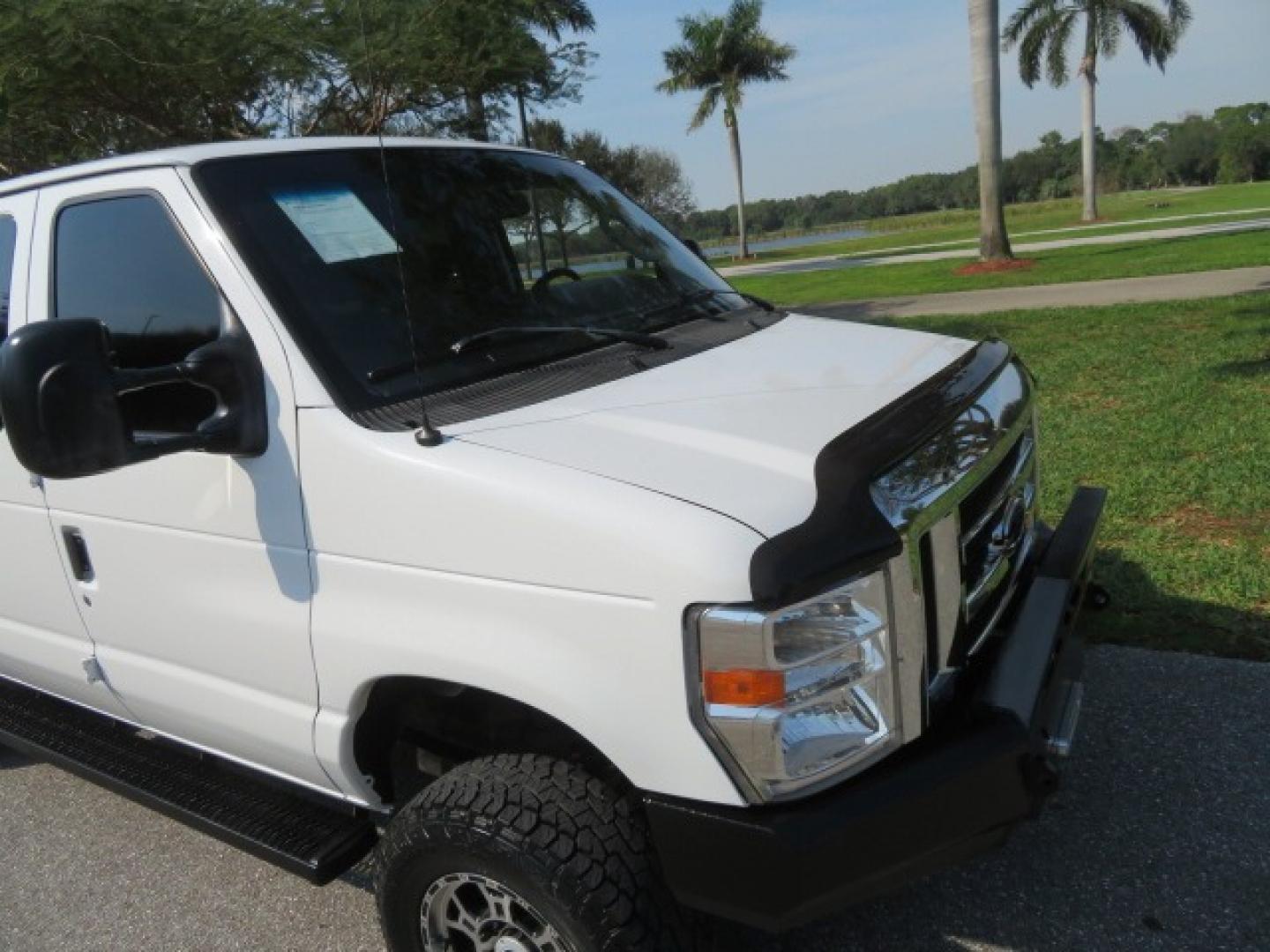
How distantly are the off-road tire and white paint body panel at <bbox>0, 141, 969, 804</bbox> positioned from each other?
184 millimetres

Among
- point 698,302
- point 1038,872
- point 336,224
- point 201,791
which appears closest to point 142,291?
point 336,224

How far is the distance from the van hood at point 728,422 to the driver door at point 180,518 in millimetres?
577

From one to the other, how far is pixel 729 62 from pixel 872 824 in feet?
141

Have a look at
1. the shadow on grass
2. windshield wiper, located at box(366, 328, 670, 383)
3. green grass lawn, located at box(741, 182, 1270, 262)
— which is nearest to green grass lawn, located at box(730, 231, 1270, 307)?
green grass lawn, located at box(741, 182, 1270, 262)

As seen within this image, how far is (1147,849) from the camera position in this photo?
2.97 m

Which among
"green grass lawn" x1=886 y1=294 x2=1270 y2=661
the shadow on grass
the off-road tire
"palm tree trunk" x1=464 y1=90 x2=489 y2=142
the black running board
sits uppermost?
"palm tree trunk" x1=464 y1=90 x2=489 y2=142

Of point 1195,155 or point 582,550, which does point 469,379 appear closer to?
point 582,550

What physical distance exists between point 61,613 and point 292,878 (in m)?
1.04

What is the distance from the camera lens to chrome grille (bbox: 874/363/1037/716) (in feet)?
6.77

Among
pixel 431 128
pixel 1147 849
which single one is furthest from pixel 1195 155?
pixel 1147 849

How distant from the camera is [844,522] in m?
1.95

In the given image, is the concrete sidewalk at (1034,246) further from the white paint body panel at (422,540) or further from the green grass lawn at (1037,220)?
the white paint body panel at (422,540)

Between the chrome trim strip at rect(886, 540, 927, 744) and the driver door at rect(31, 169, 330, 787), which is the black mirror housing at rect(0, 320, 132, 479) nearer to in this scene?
the driver door at rect(31, 169, 330, 787)

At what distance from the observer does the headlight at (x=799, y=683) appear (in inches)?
74.0
